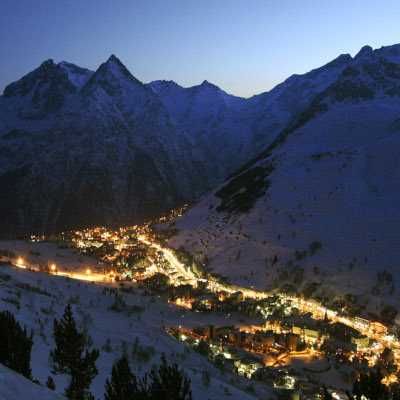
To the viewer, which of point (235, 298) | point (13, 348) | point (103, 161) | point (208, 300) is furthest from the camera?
point (103, 161)

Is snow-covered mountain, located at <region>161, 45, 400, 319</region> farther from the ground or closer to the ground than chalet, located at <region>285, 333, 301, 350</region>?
farther from the ground

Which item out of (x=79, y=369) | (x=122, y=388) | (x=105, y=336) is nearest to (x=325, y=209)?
(x=105, y=336)

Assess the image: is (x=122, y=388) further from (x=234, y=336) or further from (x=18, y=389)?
(x=234, y=336)

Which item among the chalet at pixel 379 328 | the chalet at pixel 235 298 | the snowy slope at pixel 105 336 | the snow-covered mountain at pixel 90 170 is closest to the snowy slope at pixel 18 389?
the snowy slope at pixel 105 336

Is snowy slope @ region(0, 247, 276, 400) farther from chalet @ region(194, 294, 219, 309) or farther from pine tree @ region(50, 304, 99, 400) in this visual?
chalet @ region(194, 294, 219, 309)

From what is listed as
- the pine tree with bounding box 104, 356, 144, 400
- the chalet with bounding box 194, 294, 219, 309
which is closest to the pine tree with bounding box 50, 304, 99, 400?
the pine tree with bounding box 104, 356, 144, 400

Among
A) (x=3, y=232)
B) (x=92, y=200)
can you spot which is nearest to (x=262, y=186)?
(x=92, y=200)
